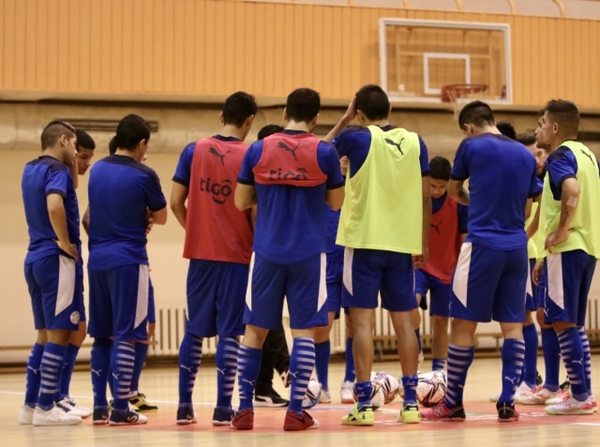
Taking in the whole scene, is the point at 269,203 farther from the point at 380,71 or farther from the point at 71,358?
the point at 380,71

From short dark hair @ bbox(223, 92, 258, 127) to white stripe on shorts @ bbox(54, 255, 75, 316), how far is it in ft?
4.99

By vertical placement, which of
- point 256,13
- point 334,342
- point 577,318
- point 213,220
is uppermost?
point 256,13

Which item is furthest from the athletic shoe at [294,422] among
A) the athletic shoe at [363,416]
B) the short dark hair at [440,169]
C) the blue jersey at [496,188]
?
the short dark hair at [440,169]

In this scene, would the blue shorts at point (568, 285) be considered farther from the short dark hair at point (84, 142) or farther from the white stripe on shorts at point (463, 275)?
the short dark hair at point (84, 142)

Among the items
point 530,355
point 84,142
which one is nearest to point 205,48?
point 84,142

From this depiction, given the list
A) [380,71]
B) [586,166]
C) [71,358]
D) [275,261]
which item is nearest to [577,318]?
[586,166]

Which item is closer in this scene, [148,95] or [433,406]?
[433,406]

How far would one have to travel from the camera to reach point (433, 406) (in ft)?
26.3

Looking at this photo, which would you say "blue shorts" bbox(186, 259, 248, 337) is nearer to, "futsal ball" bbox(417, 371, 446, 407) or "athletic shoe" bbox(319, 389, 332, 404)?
"futsal ball" bbox(417, 371, 446, 407)

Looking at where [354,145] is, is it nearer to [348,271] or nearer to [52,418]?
[348,271]

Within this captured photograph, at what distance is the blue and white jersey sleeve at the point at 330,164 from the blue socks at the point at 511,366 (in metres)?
1.55

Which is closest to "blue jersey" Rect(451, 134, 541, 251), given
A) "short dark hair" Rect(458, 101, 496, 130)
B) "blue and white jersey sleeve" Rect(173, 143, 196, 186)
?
"short dark hair" Rect(458, 101, 496, 130)

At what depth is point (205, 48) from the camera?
15875 millimetres

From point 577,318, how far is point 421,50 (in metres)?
9.31
